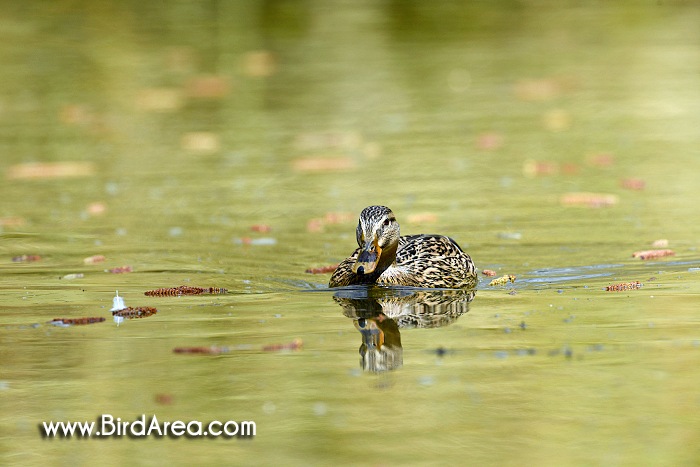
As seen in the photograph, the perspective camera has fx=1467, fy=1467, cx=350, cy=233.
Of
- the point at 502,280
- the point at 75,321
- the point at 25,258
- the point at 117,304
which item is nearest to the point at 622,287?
the point at 502,280

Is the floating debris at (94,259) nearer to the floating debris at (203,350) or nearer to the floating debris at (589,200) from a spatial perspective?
the floating debris at (203,350)

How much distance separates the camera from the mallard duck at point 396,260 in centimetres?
974

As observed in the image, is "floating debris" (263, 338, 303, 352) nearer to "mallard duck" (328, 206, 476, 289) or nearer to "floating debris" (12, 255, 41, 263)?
"mallard duck" (328, 206, 476, 289)

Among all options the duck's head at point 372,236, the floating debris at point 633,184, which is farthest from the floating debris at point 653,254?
the floating debris at point 633,184

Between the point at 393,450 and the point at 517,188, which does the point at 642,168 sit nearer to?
the point at 517,188

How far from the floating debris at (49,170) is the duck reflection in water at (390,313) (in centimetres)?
612

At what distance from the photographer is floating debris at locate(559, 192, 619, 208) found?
514 inches

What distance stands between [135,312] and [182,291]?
0.81m

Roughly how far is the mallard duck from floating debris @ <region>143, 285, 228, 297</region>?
2.70ft

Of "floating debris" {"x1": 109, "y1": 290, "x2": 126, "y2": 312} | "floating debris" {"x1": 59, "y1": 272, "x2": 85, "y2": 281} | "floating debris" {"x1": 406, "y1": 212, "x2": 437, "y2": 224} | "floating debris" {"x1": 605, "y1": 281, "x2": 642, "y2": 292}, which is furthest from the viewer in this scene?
"floating debris" {"x1": 406, "y1": 212, "x2": 437, "y2": 224}

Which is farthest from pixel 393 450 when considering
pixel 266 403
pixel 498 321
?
pixel 498 321

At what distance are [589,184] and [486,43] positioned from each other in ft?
33.2

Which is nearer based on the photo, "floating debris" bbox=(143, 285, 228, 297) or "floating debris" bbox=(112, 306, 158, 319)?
"floating debris" bbox=(112, 306, 158, 319)

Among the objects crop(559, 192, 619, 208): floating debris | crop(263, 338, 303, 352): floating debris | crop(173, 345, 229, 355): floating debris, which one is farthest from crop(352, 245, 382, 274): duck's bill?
crop(559, 192, 619, 208): floating debris
